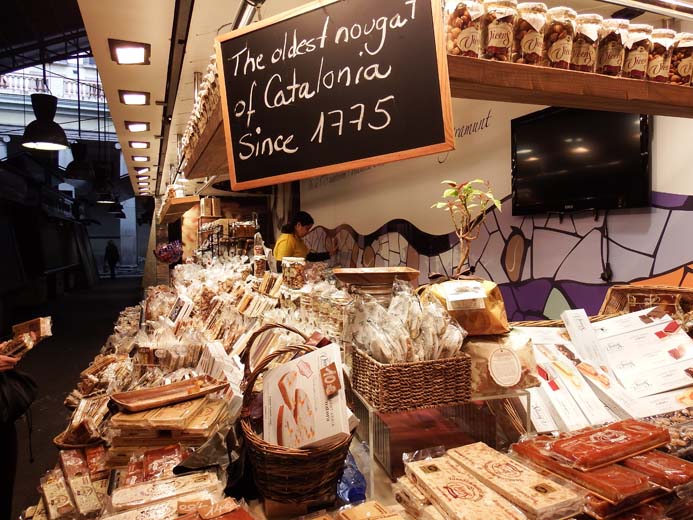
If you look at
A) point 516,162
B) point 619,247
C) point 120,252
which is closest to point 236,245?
point 516,162

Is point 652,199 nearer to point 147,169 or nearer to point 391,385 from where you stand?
point 391,385

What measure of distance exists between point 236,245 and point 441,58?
520 centimetres

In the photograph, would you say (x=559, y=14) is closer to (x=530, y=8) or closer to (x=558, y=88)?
(x=530, y=8)

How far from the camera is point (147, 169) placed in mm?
9812

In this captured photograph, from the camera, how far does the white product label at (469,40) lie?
5.16 feet

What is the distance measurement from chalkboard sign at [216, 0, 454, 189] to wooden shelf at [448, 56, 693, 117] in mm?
212

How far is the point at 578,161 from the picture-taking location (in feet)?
10.6

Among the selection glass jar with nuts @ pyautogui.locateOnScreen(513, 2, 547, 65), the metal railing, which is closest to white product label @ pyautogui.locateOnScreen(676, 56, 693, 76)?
glass jar with nuts @ pyautogui.locateOnScreen(513, 2, 547, 65)

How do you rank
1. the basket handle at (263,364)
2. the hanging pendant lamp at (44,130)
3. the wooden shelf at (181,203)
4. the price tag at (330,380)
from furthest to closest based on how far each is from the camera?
the wooden shelf at (181,203) → the hanging pendant lamp at (44,130) → the basket handle at (263,364) → the price tag at (330,380)

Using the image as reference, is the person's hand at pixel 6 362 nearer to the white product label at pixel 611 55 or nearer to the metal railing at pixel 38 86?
the white product label at pixel 611 55

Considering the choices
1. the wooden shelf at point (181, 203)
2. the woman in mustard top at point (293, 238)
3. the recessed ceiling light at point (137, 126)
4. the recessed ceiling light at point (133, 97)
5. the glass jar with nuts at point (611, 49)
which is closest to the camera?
the glass jar with nuts at point (611, 49)

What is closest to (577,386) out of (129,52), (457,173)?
(457,173)

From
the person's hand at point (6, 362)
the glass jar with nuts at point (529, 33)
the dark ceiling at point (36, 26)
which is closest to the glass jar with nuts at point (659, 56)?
the glass jar with nuts at point (529, 33)

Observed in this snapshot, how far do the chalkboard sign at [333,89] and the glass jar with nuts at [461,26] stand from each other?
187 millimetres
